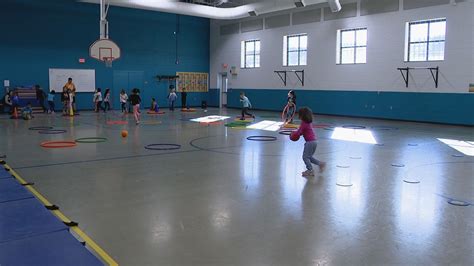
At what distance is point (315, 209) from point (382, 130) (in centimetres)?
1039

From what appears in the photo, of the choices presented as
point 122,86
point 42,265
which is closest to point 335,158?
point 42,265

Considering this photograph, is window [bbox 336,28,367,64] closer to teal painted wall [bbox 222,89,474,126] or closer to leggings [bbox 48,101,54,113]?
teal painted wall [bbox 222,89,474,126]

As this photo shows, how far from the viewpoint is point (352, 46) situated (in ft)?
66.5


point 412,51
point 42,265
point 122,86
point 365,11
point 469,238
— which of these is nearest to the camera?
point 42,265

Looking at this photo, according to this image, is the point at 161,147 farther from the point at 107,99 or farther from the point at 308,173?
the point at 107,99

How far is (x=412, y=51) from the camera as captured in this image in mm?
18062

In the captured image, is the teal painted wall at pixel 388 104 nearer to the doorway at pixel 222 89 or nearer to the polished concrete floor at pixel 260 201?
the doorway at pixel 222 89

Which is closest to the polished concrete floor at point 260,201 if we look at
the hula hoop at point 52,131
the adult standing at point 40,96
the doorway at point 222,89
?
the hula hoop at point 52,131

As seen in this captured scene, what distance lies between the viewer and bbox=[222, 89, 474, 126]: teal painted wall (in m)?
16.8

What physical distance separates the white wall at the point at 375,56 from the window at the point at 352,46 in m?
0.29

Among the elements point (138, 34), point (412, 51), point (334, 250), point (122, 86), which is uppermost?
point (138, 34)

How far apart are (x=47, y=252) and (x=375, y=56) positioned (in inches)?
716

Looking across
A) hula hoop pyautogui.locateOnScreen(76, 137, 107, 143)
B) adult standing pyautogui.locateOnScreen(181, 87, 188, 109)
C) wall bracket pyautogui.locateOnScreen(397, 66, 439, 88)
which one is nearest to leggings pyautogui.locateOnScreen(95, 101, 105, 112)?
adult standing pyautogui.locateOnScreen(181, 87, 188, 109)

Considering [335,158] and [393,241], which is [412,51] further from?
[393,241]
